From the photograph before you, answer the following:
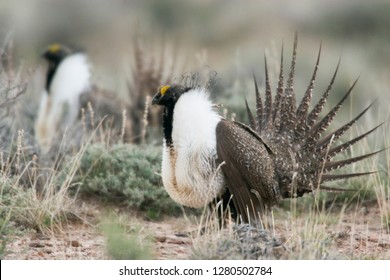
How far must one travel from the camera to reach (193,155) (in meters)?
4.37

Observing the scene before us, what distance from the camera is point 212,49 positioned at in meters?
14.7

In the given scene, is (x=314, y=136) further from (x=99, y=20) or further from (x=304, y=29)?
(x=99, y=20)

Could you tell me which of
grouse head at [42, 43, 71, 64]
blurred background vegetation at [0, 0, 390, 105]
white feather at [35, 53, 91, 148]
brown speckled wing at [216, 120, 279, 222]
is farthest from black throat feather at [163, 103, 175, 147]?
blurred background vegetation at [0, 0, 390, 105]

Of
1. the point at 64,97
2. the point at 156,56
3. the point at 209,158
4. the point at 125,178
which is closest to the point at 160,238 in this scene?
the point at 209,158

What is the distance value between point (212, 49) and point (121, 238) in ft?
35.9

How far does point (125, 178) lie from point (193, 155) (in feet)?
4.09

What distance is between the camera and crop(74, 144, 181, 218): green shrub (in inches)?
213

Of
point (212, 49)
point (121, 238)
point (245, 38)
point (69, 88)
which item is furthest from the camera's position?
point (245, 38)

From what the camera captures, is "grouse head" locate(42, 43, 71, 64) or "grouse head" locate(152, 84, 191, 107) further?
"grouse head" locate(42, 43, 71, 64)

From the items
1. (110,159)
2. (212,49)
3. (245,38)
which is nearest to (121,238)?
(110,159)

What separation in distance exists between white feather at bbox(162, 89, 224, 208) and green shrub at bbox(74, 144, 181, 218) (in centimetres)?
97

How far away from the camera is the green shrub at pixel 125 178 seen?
5402 millimetres

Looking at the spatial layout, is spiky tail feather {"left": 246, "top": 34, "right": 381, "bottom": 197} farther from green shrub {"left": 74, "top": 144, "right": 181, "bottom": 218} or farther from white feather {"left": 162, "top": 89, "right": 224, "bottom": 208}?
green shrub {"left": 74, "top": 144, "right": 181, "bottom": 218}

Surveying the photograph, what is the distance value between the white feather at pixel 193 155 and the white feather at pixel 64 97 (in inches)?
95.3
